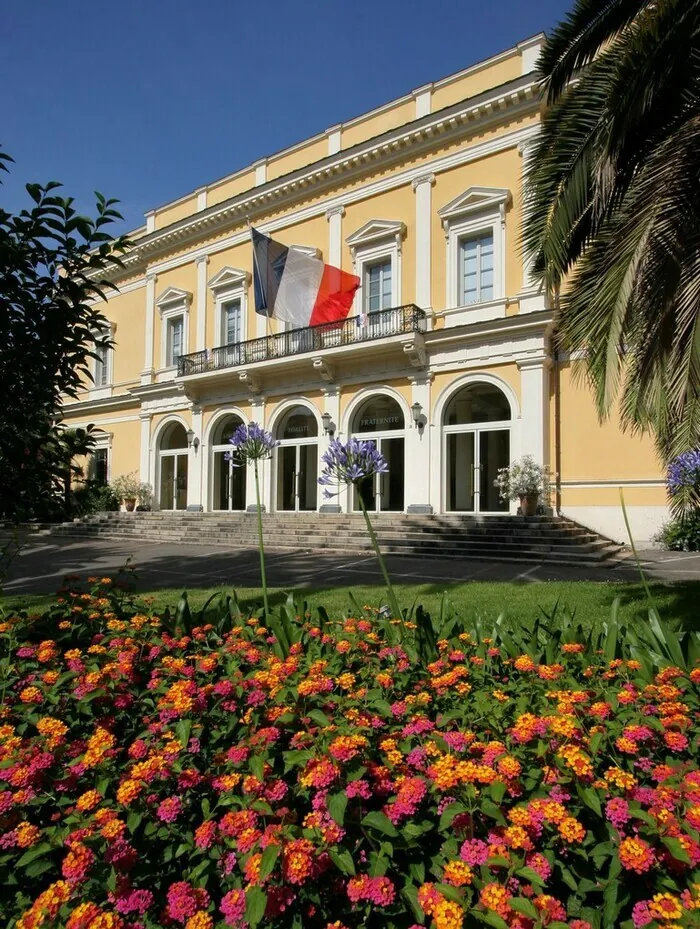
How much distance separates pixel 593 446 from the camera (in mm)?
13938

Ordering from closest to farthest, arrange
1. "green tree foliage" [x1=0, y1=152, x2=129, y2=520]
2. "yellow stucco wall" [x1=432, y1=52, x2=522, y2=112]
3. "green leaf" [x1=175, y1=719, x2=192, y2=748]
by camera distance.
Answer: "green leaf" [x1=175, y1=719, x2=192, y2=748] → "green tree foliage" [x1=0, y1=152, x2=129, y2=520] → "yellow stucco wall" [x1=432, y1=52, x2=522, y2=112]

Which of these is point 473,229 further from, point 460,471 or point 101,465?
point 101,465

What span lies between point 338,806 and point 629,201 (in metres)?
5.31

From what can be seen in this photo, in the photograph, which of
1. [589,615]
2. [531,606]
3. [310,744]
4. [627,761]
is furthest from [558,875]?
[531,606]

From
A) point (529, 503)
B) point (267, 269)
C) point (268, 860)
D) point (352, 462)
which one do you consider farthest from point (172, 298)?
point (268, 860)

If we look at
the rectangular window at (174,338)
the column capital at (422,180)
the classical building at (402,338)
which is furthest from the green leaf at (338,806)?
the rectangular window at (174,338)

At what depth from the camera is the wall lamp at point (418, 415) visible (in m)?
15.9

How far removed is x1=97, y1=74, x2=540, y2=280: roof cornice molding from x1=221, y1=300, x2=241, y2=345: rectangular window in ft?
9.61

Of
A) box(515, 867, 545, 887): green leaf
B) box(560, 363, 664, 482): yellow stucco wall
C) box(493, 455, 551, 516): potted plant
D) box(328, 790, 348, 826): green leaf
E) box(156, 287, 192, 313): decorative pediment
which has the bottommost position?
box(515, 867, 545, 887): green leaf

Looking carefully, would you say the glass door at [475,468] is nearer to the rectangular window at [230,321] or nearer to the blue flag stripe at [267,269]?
the blue flag stripe at [267,269]

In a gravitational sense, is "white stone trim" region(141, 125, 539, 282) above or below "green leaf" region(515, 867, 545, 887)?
above

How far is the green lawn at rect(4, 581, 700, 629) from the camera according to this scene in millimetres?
5324

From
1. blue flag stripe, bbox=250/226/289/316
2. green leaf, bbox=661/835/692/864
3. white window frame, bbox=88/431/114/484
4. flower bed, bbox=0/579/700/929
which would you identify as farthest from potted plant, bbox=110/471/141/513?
green leaf, bbox=661/835/692/864

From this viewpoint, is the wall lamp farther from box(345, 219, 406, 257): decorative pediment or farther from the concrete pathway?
the concrete pathway
